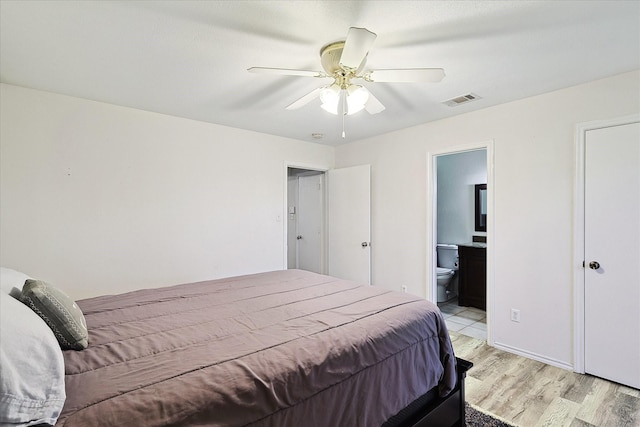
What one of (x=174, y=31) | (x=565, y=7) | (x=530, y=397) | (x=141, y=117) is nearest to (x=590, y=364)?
(x=530, y=397)

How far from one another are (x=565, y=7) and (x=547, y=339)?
2.55 meters

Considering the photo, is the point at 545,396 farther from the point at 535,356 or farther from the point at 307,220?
the point at 307,220

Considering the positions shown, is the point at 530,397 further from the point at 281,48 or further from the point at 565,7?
the point at 281,48

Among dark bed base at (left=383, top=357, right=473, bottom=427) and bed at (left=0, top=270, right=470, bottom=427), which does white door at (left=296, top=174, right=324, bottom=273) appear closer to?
bed at (left=0, top=270, right=470, bottom=427)

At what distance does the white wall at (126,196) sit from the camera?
2.56 metres

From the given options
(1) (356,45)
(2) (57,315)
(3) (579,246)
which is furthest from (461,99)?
(2) (57,315)

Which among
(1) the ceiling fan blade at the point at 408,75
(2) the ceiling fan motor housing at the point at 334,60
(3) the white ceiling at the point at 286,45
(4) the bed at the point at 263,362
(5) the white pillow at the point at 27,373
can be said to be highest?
(3) the white ceiling at the point at 286,45

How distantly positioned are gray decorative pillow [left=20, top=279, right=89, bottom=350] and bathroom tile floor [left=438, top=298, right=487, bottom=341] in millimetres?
3405

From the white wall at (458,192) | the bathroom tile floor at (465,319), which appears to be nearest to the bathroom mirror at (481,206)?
the white wall at (458,192)

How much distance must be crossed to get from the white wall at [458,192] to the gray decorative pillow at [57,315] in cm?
436

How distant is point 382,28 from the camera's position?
1735 millimetres

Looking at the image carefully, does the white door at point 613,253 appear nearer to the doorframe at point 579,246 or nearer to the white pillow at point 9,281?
the doorframe at point 579,246

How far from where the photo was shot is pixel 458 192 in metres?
4.62

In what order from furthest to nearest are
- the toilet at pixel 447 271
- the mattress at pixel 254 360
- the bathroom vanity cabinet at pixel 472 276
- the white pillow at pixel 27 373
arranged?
1. the toilet at pixel 447 271
2. the bathroom vanity cabinet at pixel 472 276
3. the mattress at pixel 254 360
4. the white pillow at pixel 27 373
